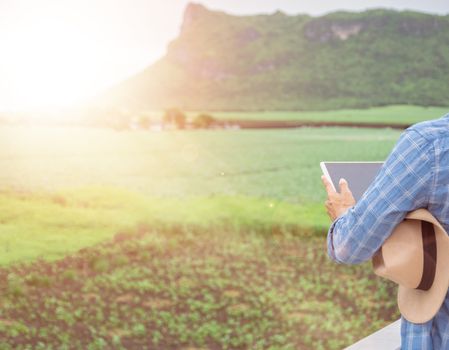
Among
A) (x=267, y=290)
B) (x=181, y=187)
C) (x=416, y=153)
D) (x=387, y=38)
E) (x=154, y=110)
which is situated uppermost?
(x=387, y=38)

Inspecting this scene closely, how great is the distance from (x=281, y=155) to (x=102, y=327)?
2148mm

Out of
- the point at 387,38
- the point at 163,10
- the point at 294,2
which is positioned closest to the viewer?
the point at 163,10

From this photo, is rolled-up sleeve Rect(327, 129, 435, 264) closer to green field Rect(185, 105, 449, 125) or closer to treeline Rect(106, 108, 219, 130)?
treeline Rect(106, 108, 219, 130)

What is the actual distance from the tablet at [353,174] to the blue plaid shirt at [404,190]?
0.14 m

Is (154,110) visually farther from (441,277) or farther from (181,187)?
(441,277)

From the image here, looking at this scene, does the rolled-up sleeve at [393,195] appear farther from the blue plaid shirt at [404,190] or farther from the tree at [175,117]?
the tree at [175,117]

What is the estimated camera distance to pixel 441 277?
75 cm

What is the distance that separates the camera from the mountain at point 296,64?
11.8 ft

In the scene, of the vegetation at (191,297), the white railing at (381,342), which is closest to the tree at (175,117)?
the vegetation at (191,297)

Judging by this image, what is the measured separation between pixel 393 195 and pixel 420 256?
0.10m

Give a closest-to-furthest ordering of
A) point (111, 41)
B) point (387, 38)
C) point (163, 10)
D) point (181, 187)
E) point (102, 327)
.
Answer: point (102, 327)
point (111, 41)
point (163, 10)
point (181, 187)
point (387, 38)

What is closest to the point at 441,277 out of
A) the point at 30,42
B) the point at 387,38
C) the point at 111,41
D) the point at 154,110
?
the point at 30,42

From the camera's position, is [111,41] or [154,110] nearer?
[111,41]

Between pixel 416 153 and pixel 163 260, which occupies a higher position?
pixel 416 153
